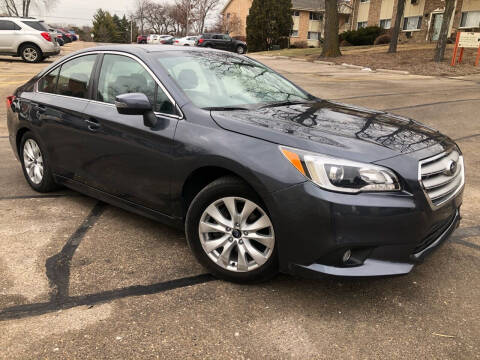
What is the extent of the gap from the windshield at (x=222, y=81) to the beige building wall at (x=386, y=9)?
124ft

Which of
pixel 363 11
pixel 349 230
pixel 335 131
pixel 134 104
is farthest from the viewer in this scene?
pixel 363 11

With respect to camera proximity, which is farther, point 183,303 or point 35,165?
point 35,165

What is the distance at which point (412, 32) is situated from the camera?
3544cm

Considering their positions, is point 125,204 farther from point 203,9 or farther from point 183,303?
point 203,9

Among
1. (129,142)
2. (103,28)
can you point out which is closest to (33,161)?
(129,142)

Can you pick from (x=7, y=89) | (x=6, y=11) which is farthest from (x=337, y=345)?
(x=6, y=11)

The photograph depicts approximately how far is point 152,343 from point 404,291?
5.60ft

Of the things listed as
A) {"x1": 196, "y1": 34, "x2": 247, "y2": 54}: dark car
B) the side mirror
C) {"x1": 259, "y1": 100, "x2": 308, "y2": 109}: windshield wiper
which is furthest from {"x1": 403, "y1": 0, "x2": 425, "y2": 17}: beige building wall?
the side mirror

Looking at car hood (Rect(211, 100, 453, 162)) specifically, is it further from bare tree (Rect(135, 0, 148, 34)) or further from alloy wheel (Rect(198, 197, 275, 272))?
bare tree (Rect(135, 0, 148, 34))

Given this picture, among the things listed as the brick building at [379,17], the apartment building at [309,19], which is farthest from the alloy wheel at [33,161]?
the apartment building at [309,19]

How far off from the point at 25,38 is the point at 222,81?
1764 centimetres

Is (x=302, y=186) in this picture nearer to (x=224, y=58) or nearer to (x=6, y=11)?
(x=224, y=58)

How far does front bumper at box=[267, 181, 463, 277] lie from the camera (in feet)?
8.34

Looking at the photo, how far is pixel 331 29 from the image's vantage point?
81.1ft
